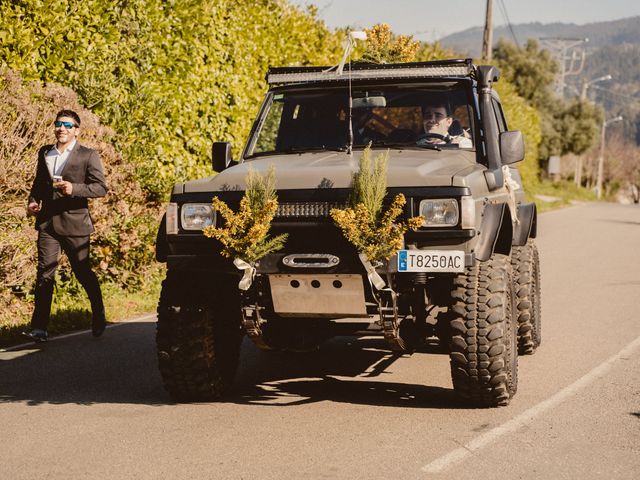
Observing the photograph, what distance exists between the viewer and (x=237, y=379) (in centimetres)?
820

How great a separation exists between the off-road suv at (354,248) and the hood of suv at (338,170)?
0.04ft

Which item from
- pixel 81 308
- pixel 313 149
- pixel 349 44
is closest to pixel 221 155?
pixel 313 149

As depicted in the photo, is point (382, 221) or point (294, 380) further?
point (294, 380)

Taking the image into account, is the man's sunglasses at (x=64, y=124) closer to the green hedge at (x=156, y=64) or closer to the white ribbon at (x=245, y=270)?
the green hedge at (x=156, y=64)

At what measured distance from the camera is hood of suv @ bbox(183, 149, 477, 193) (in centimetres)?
664

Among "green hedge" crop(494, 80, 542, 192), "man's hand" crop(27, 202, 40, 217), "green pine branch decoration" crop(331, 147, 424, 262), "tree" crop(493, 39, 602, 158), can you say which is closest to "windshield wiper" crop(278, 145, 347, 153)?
"green pine branch decoration" crop(331, 147, 424, 262)

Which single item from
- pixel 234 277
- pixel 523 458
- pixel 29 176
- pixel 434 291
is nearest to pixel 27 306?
pixel 29 176

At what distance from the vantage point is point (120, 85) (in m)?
12.4

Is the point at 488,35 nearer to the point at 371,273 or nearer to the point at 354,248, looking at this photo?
the point at 354,248

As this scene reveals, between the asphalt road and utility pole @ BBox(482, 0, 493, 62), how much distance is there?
23693 mm

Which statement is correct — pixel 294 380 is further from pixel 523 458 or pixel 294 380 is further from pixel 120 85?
pixel 120 85

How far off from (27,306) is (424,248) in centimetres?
562

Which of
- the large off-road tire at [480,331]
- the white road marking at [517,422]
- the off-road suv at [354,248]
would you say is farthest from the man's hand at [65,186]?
the white road marking at [517,422]

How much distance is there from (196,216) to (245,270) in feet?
1.96
